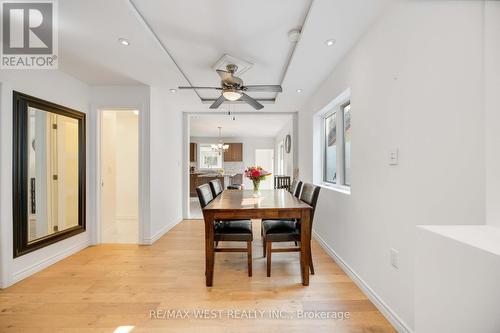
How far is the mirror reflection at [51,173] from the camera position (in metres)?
2.44

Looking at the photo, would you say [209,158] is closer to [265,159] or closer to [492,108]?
[265,159]

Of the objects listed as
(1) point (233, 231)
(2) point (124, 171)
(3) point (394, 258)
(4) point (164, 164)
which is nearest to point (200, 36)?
(1) point (233, 231)

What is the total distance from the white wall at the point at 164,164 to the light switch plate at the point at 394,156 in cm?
303

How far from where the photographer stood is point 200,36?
213 cm

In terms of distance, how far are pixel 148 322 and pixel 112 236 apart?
2.49m

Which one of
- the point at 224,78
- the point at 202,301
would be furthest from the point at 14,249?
the point at 224,78

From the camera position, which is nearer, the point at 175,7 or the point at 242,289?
the point at 175,7

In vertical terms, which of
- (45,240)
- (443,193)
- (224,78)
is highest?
(224,78)

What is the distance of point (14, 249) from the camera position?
2195 millimetres

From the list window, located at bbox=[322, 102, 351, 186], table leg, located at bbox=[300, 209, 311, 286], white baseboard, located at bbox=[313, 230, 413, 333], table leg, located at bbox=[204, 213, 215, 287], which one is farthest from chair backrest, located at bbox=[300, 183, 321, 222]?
table leg, located at bbox=[204, 213, 215, 287]

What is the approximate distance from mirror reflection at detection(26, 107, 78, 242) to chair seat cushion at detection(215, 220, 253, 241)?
6.63 feet

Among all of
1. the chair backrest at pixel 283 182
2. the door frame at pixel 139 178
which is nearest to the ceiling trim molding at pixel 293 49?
the door frame at pixel 139 178

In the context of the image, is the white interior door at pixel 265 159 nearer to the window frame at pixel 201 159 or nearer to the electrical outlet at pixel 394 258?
the window frame at pixel 201 159

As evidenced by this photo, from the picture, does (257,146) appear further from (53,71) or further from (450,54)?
(450,54)
